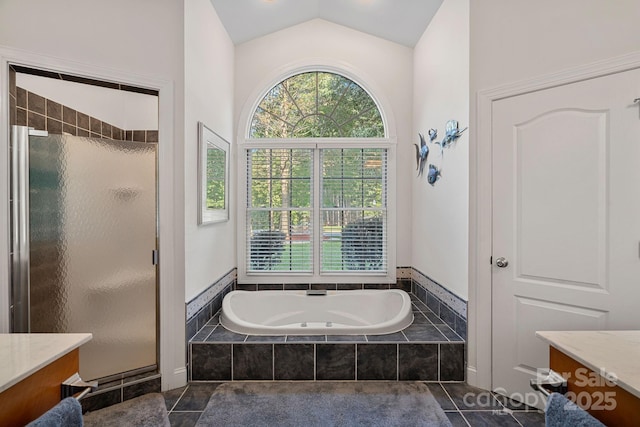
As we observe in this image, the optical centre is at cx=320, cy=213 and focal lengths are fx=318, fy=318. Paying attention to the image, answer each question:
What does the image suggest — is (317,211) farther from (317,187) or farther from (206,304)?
(206,304)

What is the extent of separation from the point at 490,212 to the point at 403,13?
1946 millimetres

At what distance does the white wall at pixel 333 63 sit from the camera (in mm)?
3234

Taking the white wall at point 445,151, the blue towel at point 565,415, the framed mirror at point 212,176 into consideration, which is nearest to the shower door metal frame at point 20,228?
the framed mirror at point 212,176

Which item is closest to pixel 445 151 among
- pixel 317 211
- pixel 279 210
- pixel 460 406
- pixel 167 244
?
pixel 317 211

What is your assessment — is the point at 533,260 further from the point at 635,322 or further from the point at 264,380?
the point at 264,380

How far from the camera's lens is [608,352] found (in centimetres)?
97

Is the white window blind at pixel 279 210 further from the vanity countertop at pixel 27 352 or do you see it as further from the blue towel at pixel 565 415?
the blue towel at pixel 565 415

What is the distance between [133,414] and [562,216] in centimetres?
278

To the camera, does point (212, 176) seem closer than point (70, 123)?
No

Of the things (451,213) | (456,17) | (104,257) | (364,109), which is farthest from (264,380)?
(456,17)

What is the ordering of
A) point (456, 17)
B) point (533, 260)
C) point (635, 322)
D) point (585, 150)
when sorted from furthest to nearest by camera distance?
point (456, 17), point (533, 260), point (585, 150), point (635, 322)

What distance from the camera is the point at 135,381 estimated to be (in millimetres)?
2045

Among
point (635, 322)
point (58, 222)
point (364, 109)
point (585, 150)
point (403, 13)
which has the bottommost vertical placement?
point (635, 322)

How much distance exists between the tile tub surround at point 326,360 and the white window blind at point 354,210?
1153 mm
